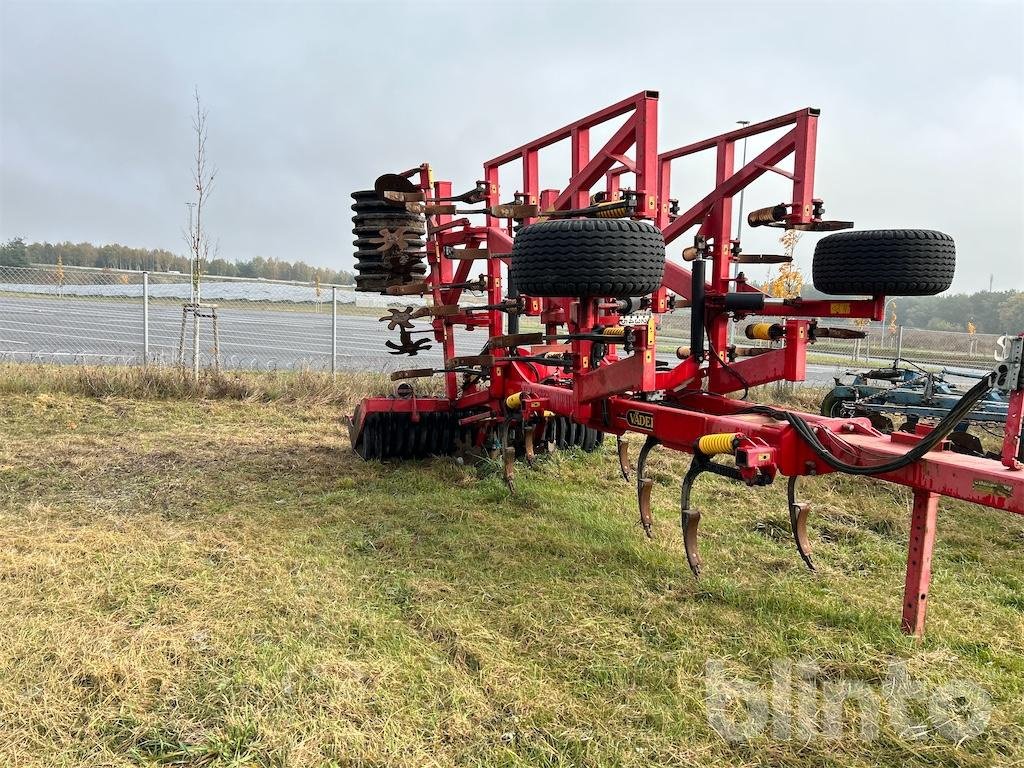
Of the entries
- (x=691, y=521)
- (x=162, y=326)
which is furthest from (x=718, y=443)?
(x=162, y=326)

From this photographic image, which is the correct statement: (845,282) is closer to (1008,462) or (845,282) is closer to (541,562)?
(1008,462)

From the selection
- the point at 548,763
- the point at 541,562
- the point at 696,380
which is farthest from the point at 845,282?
the point at 548,763

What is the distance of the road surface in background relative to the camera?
15.2 meters

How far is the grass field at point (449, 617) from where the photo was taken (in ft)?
7.63

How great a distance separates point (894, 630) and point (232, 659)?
114 inches

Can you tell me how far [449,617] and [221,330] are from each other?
20.5m

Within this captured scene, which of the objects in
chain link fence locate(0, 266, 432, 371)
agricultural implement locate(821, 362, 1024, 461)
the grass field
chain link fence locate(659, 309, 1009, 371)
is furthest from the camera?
chain link fence locate(659, 309, 1009, 371)

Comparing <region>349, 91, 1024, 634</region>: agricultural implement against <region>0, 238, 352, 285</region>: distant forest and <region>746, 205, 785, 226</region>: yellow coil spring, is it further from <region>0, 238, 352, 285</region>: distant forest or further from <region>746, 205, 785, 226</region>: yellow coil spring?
<region>0, 238, 352, 285</region>: distant forest

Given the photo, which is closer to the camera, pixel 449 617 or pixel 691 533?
pixel 449 617

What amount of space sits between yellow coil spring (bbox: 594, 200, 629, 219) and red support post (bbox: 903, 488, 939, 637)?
1.92 metres

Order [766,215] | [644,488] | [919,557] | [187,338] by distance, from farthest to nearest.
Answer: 1. [187,338]
2. [766,215]
3. [644,488]
4. [919,557]

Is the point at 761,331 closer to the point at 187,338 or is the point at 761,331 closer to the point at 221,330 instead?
the point at 187,338

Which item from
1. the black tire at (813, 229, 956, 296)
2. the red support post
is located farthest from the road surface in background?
the red support post

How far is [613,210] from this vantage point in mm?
3623
